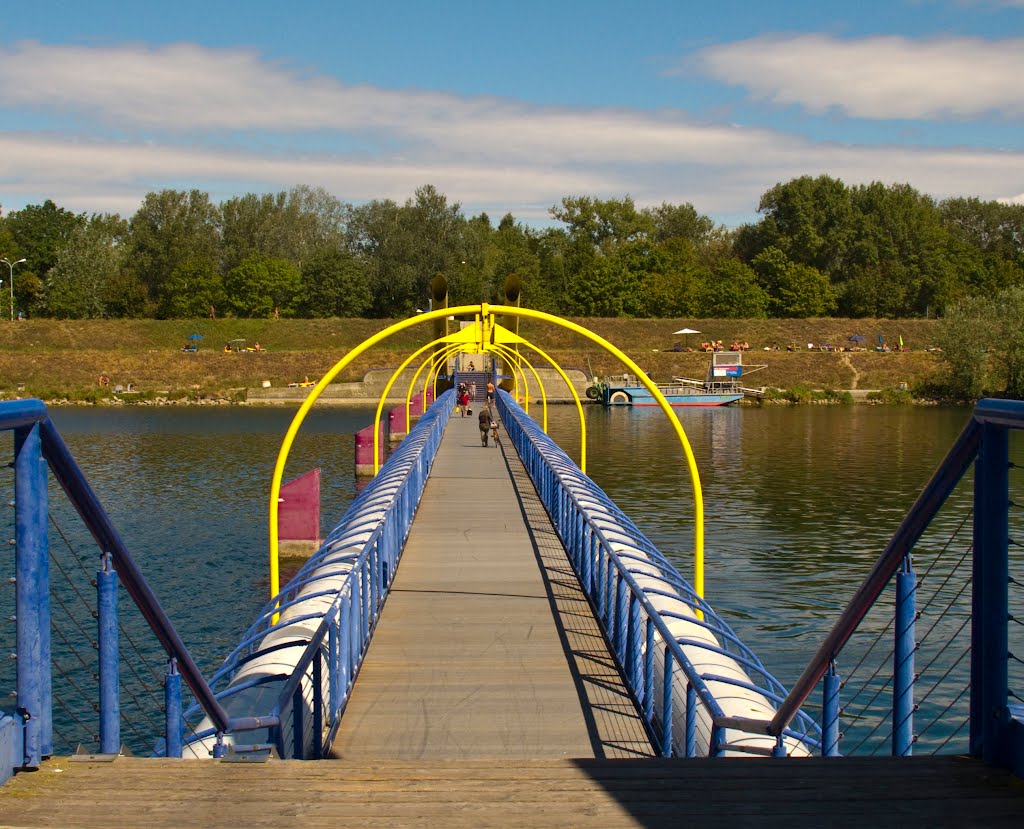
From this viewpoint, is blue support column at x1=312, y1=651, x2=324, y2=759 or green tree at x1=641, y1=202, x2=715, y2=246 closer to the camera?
blue support column at x1=312, y1=651, x2=324, y2=759

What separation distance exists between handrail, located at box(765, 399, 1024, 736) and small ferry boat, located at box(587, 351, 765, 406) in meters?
58.4

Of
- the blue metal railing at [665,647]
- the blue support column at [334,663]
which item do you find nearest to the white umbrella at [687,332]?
the blue metal railing at [665,647]

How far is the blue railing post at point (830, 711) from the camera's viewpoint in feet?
18.8

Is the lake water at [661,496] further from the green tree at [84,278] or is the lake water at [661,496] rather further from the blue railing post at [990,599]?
the green tree at [84,278]

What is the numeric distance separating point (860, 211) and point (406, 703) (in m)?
108

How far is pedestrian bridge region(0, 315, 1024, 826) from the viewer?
3.60 metres

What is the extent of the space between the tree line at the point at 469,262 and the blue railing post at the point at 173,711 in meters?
82.9

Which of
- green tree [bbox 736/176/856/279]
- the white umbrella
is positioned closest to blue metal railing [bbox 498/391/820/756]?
the white umbrella

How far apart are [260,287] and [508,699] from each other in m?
88.2

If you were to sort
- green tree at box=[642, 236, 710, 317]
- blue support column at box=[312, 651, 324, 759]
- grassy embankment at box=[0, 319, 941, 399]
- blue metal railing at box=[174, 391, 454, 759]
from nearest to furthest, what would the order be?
1. blue metal railing at box=[174, 391, 454, 759]
2. blue support column at box=[312, 651, 324, 759]
3. grassy embankment at box=[0, 319, 941, 399]
4. green tree at box=[642, 236, 710, 317]

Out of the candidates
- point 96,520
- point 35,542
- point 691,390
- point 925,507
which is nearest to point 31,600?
point 35,542

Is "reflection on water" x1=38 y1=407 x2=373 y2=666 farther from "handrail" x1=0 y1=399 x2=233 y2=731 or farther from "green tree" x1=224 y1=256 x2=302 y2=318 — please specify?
"green tree" x1=224 y1=256 x2=302 y2=318

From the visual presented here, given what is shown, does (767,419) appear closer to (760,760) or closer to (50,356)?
(50,356)

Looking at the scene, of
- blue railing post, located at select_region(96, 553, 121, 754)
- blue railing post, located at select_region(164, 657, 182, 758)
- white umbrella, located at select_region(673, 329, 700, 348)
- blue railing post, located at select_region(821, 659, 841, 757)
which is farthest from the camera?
white umbrella, located at select_region(673, 329, 700, 348)
